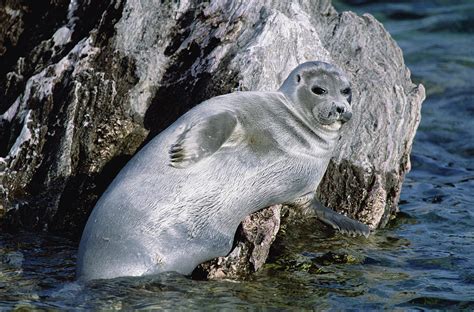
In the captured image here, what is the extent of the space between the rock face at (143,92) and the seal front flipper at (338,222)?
1.61 feet

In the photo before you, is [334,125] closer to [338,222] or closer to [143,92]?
[338,222]

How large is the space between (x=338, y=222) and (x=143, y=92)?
1606 millimetres

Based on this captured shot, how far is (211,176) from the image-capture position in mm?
5770

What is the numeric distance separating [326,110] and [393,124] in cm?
118

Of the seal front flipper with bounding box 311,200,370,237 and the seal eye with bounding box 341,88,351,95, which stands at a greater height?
the seal eye with bounding box 341,88,351,95

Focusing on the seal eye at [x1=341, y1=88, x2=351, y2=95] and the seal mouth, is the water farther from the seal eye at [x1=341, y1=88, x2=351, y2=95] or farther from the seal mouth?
the seal eye at [x1=341, y1=88, x2=351, y2=95]

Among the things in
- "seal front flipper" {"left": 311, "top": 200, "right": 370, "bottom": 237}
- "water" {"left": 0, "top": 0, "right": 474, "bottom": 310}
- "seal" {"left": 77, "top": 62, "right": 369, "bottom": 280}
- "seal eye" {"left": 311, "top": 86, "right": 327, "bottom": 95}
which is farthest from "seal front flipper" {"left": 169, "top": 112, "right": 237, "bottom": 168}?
"seal front flipper" {"left": 311, "top": 200, "right": 370, "bottom": 237}

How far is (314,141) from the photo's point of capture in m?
6.35

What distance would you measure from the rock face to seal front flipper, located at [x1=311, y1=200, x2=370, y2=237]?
49cm

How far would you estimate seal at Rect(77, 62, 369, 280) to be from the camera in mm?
5555

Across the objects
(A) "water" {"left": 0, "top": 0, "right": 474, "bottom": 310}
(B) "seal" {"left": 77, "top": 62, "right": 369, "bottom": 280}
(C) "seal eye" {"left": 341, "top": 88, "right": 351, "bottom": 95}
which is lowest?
(A) "water" {"left": 0, "top": 0, "right": 474, "bottom": 310}

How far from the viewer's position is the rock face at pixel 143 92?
266 inches

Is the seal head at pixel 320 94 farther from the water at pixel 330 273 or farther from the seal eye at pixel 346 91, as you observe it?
the water at pixel 330 273

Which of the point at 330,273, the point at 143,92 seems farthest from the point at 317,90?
the point at 143,92
